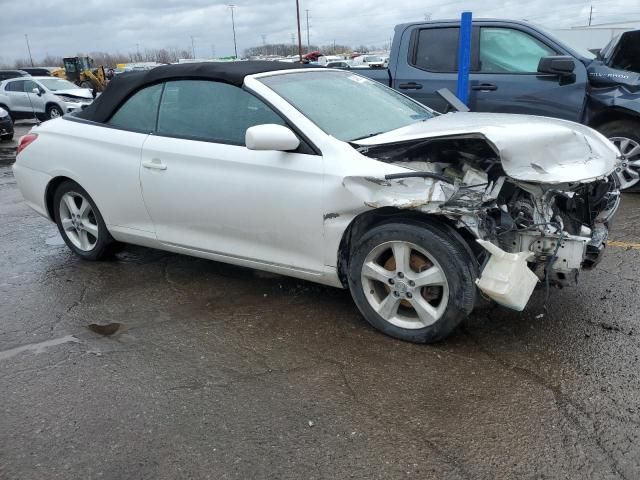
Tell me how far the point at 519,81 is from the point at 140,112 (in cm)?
415

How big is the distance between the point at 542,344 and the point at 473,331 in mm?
400

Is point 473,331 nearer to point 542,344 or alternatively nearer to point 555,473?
point 542,344

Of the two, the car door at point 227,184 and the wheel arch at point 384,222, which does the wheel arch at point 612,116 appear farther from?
the car door at point 227,184

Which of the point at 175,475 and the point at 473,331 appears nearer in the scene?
the point at 175,475

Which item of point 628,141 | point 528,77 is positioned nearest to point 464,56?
point 528,77

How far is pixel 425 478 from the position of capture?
2322mm

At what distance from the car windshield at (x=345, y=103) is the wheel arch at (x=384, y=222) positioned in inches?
21.7

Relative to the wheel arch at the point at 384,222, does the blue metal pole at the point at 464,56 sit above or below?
above

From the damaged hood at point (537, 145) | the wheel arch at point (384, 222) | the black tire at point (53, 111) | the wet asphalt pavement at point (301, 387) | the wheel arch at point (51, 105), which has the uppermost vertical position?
the damaged hood at point (537, 145)

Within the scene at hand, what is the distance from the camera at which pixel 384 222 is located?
333cm

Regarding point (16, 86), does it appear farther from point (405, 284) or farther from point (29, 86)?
point (405, 284)

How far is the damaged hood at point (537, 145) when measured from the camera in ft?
10.0

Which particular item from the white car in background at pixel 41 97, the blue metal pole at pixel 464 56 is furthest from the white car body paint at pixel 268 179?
the white car in background at pixel 41 97

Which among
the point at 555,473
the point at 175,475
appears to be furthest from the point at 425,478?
the point at 175,475
